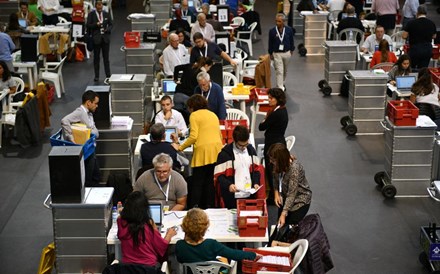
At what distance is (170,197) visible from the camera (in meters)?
7.64

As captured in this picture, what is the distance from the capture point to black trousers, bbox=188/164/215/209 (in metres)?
8.57

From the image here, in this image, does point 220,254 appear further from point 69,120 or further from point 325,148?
point 325,148

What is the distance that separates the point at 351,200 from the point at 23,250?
381 centimetres

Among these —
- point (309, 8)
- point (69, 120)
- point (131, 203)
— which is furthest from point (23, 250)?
point (309, 8)

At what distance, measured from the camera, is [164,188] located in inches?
300

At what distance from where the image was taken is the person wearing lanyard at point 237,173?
771cm

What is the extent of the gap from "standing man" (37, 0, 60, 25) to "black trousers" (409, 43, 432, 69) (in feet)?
27.1

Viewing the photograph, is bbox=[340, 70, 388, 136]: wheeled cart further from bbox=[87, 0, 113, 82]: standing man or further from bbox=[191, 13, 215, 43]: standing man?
bbox=[87, 0, 113, 82]: standing man

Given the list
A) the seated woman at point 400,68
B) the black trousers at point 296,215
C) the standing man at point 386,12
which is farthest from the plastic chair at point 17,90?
the standing man at point 386,12

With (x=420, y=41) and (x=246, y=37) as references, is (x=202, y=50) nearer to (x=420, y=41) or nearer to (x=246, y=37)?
(x=420, y=41)

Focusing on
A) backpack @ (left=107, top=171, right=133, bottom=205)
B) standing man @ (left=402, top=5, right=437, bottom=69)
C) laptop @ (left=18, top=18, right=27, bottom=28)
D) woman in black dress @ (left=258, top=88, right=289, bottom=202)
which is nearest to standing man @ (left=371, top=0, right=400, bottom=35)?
standing man @ (left=402, top=5, right=437, bottom=69)

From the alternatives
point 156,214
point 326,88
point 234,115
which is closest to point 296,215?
point 156,214

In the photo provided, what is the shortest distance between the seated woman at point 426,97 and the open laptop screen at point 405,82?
768mm

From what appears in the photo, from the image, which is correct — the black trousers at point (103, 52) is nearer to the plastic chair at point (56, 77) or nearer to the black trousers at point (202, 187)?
the plastic chair at point (56, 77)
